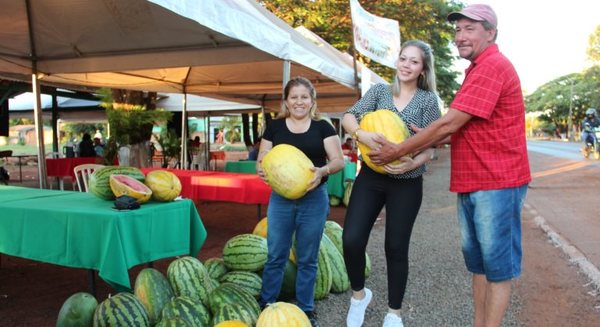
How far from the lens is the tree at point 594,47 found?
56.9 meters

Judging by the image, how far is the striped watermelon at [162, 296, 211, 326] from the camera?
9.22 ft

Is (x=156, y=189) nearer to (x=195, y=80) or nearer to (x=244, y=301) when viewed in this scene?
(x=244, y=301)

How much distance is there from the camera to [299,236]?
11.0 ft

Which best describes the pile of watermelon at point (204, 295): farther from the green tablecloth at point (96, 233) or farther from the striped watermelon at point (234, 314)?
the green tablecloth at point (96, 233)

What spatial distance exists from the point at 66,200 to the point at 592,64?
227 feet

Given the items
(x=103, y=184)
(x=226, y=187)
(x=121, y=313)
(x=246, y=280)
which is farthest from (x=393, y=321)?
(x=226, y=187)

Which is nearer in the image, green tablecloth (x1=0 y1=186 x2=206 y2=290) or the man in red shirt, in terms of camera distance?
the man in red shirt

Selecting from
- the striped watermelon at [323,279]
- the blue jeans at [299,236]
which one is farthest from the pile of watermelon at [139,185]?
the striped watermelon at [323,279]

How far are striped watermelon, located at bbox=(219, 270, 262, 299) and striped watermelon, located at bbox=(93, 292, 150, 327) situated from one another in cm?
87

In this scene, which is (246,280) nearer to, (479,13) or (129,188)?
(129,188)

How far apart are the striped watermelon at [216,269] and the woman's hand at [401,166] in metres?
1.74

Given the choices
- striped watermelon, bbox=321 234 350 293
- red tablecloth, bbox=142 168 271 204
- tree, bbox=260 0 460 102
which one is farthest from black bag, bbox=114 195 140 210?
tree, bbox=260 0 460 102

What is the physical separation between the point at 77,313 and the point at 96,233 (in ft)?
1.74

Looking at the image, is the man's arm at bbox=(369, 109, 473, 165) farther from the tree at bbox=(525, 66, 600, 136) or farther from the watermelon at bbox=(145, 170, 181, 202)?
the tree at bbox=(525, 66, 600, 136)
